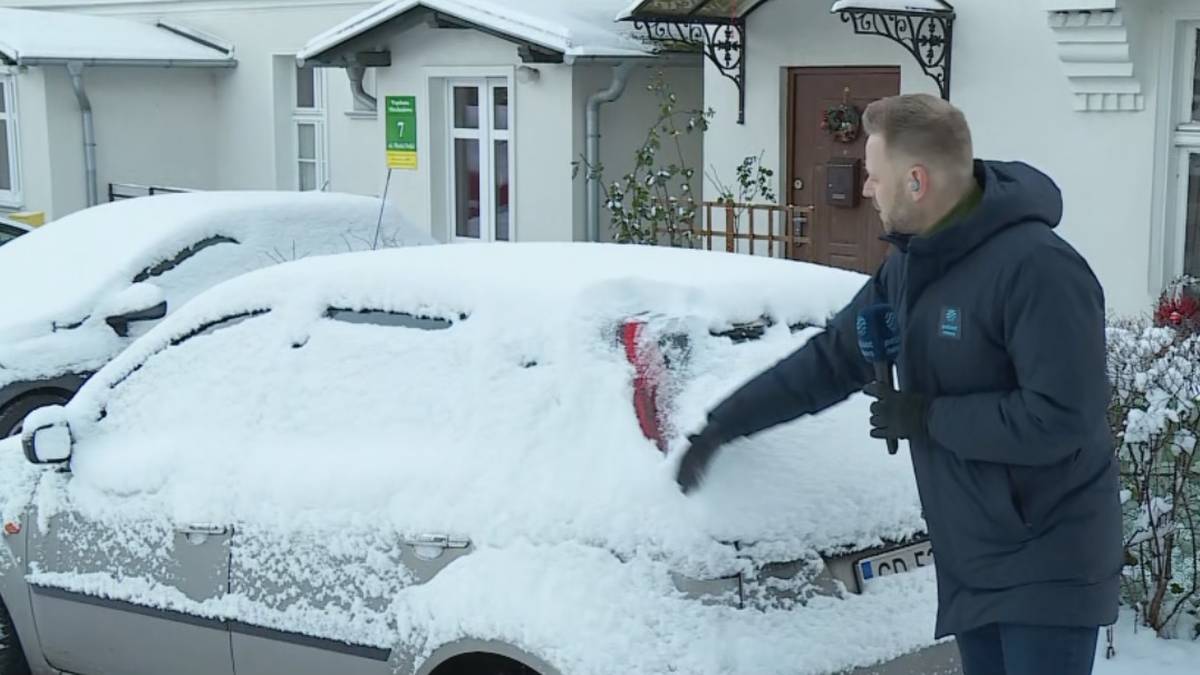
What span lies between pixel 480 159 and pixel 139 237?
6.50m

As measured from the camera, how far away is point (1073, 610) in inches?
117

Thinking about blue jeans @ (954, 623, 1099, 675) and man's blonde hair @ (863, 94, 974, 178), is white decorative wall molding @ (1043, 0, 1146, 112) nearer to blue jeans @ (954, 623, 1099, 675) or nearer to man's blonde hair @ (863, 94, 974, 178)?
man's blonde hair @ (863, 94, 974, 178)

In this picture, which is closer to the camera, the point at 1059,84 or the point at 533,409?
the point at 533,409

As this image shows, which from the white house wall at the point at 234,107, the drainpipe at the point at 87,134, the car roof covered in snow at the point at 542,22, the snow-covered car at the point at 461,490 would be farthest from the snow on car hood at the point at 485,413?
the drainpipe at the point at 87,134

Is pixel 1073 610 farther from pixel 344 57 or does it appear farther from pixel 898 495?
pixel 344 57

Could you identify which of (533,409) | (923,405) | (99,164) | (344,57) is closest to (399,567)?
(533,409)

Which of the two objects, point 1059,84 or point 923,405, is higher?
point 1059,84

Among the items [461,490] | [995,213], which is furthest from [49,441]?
[995,213]

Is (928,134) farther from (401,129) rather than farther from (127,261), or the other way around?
Answer: (401,129)

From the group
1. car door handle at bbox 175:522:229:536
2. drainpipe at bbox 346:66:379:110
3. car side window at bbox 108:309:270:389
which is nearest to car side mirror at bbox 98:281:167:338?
car side window at bbox 108:309:270:389

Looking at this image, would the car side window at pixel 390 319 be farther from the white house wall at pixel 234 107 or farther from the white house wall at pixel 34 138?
the white house wall at pixel 34 138

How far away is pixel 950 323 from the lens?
3023mm

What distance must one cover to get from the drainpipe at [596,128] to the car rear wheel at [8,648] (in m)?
8.74

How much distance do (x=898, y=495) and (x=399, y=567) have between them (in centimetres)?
126
